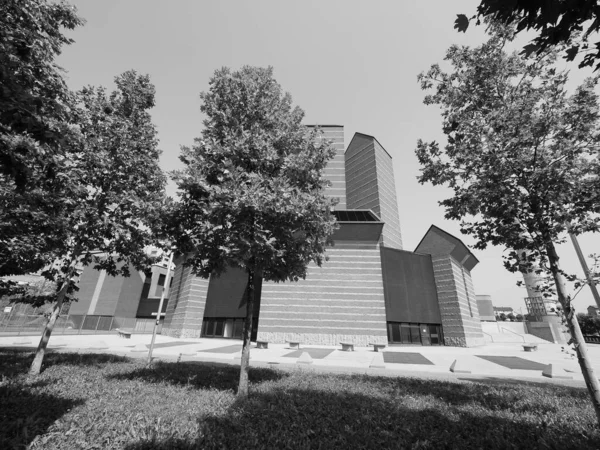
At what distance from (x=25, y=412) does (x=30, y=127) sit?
5.64 m

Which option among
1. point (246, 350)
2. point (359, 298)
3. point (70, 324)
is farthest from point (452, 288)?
point (70, 324)

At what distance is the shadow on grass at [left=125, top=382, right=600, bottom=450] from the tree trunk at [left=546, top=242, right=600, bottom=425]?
75 centimetres

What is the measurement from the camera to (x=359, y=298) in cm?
2936

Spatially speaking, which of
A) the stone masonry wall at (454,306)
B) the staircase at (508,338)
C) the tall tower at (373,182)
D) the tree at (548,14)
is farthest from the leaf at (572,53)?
the staircase at (508,338)

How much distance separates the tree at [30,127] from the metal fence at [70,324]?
1895 cm

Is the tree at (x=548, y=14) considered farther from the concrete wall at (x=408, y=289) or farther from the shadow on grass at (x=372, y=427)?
the concrete wall at (x=408, y=289)

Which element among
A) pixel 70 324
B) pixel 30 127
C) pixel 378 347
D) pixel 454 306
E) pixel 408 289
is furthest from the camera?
pixel 70 324

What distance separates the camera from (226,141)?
28.8ft

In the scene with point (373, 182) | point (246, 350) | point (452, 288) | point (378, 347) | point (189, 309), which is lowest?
point (378, 347)

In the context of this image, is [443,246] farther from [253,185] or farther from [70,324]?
[70,324]

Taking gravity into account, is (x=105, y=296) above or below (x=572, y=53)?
above

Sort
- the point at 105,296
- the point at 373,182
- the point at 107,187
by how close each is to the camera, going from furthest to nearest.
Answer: the point at 105,296
the point at 373,182
the point at 107,187

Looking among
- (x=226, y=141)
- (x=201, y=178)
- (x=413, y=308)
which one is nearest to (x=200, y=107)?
(x=226, y=141)

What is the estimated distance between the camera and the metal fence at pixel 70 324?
1166 inches
